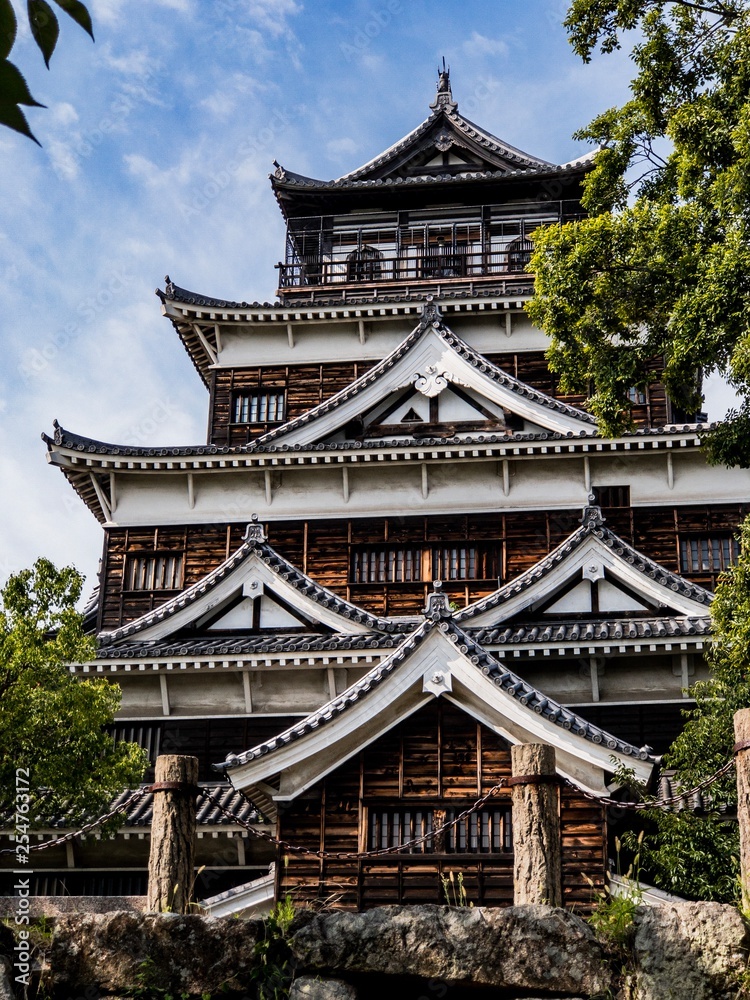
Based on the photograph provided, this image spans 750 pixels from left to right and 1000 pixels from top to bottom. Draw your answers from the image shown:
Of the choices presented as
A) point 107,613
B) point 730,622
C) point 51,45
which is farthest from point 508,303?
point 51,45

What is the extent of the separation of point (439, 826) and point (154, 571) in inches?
384

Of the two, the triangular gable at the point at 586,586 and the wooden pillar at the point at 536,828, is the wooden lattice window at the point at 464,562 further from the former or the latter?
the wooden pillar at the point at 536,828

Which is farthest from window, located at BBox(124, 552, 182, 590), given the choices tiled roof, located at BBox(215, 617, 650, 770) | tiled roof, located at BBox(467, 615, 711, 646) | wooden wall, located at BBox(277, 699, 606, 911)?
wooden wall, located at BBox(277, 699, 606, 911)

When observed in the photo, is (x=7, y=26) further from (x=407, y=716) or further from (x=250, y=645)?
(x=250, y=645)

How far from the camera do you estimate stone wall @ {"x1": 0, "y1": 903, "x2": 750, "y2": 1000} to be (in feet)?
26.0

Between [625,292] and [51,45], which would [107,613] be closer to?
[625,292]

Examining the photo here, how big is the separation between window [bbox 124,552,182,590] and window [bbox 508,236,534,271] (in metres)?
10.3

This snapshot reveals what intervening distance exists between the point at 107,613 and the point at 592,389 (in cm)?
1078

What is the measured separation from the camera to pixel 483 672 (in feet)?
47.1

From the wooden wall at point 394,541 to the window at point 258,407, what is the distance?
3285mm

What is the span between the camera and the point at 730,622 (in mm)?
13523

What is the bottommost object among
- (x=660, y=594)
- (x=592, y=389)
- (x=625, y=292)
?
(x=660, y=594)

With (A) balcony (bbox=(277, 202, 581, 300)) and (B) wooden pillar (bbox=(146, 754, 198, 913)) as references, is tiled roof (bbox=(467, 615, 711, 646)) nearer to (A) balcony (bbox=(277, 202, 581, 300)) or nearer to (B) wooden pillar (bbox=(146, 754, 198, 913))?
(B) wooden pillar (bbox=(146, 754, 198, 913))

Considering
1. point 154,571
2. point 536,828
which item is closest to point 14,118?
point 536,828
